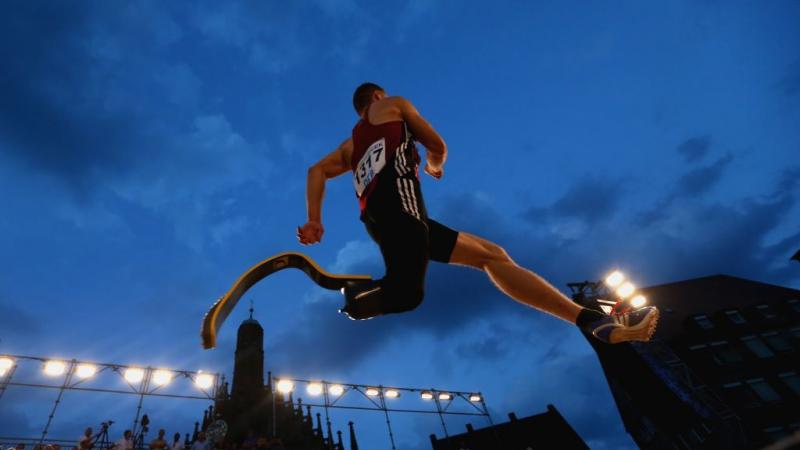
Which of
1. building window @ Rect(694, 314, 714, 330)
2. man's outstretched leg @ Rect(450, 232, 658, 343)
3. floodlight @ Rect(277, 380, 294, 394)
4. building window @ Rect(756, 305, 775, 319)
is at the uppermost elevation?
floodlight @ Rect(277, 380, 294, 394)

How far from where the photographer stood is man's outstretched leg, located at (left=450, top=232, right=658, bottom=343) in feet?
7.80

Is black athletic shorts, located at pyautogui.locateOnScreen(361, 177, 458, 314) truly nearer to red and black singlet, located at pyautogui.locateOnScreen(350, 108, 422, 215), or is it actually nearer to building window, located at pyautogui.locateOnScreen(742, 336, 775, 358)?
red and black singlet, located at pyautogui.locateOnScreen(350, 108, 422, 215)

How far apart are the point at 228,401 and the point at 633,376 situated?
152ft

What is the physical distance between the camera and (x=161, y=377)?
19.2 meters

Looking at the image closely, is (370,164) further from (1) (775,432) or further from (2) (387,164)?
(1) (775,432)

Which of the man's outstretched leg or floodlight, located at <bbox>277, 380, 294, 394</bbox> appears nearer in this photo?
the man's outstretched leg

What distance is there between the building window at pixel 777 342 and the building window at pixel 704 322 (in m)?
2.72

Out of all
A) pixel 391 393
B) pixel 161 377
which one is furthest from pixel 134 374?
pixel 391 393

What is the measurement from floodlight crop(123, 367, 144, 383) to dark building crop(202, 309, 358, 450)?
23841mm

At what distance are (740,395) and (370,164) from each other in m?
30.4

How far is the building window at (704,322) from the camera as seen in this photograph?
89.0ft

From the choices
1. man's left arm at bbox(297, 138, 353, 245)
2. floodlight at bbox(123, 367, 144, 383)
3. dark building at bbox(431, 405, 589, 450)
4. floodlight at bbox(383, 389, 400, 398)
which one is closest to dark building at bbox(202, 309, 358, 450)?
dark building at bbox(431, 405, 589, 450)

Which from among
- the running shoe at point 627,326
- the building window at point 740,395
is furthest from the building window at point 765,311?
the running shoe at point 627,326

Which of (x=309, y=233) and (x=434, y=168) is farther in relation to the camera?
(x=434, y=168)
